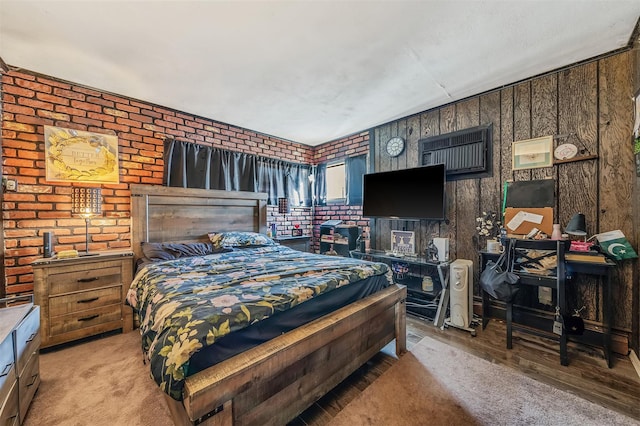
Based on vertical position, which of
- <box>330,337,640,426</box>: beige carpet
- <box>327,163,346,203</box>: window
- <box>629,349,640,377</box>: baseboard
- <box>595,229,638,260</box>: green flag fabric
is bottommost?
<box>330,337,640,426</box>: beige carpet

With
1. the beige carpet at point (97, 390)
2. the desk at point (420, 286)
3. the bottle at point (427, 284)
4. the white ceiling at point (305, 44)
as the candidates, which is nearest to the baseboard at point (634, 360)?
the desk at point (420, 286)

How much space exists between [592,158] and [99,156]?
15.7 feet

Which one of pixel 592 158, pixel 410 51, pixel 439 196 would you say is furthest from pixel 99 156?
pixel 592 158

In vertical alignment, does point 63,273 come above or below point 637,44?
below

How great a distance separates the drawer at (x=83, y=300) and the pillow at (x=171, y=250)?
1.33 ft

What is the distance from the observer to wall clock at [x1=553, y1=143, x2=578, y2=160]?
2.29 meters

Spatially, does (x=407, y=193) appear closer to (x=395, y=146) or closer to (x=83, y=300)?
(x=395, y=146)

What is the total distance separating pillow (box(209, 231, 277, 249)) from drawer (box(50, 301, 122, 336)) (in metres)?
1.09

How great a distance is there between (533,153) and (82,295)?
4490 mm

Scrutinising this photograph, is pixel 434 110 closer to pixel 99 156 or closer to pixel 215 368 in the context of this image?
pixel 215 368

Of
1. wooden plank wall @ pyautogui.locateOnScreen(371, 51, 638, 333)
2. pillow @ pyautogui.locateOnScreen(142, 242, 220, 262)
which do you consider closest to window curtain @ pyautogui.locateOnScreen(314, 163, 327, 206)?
wooden plank wall @ pyautogui.locateOnScreen(371, 51, 638, 333)

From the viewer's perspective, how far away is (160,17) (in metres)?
1.69

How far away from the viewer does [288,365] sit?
1300 millimetres

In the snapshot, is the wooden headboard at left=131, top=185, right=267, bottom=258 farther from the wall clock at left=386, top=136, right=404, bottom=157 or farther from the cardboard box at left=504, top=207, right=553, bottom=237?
the cardboard box at left=504, top=207, right=553, bottom=237
